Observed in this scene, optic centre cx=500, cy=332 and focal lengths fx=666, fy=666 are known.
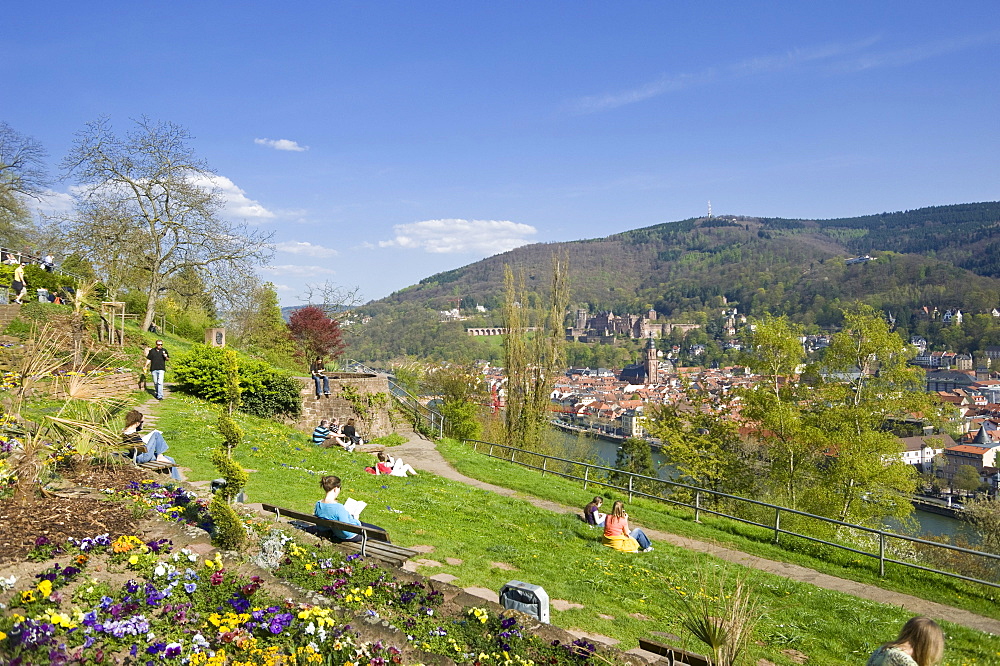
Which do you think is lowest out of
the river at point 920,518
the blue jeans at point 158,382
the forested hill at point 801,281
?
the river at point 920,518

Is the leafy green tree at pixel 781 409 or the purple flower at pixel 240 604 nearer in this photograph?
the purple flower at pixel 240 604

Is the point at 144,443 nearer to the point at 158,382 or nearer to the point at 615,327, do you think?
the point at 158,382

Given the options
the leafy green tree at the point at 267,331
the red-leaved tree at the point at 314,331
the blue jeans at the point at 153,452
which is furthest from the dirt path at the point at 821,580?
the red-leaved tree at the point at 314,331

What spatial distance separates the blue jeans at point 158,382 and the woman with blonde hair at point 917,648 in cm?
1517

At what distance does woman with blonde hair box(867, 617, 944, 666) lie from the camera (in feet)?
13.7

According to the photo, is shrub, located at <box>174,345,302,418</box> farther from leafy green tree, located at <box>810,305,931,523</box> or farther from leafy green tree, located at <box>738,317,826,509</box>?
leafy green tree, located at <box>810,305,931,523</box>

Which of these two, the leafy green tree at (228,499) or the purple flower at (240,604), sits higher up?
the leafy green tree at (228,499)

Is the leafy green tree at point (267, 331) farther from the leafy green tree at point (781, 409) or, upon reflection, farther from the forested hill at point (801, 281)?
the forested hill at point (801, 281)

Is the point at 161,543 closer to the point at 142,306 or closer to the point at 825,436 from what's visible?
the point at 825,436

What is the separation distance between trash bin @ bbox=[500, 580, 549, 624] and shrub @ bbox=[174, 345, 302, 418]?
1354 centimetres

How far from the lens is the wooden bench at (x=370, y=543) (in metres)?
6.59

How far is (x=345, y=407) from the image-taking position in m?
19.6

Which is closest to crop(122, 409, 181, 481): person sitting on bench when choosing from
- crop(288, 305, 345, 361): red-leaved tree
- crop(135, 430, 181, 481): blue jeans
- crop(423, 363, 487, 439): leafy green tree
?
crop(135, 430, 181, 481): blue jeans

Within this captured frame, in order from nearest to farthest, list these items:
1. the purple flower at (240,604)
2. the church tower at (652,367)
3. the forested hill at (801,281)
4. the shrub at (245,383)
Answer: the purple flower at (240,604) < the shrub at (245,383) < the forested hill at (801,281) < the church tower at (652,367)
